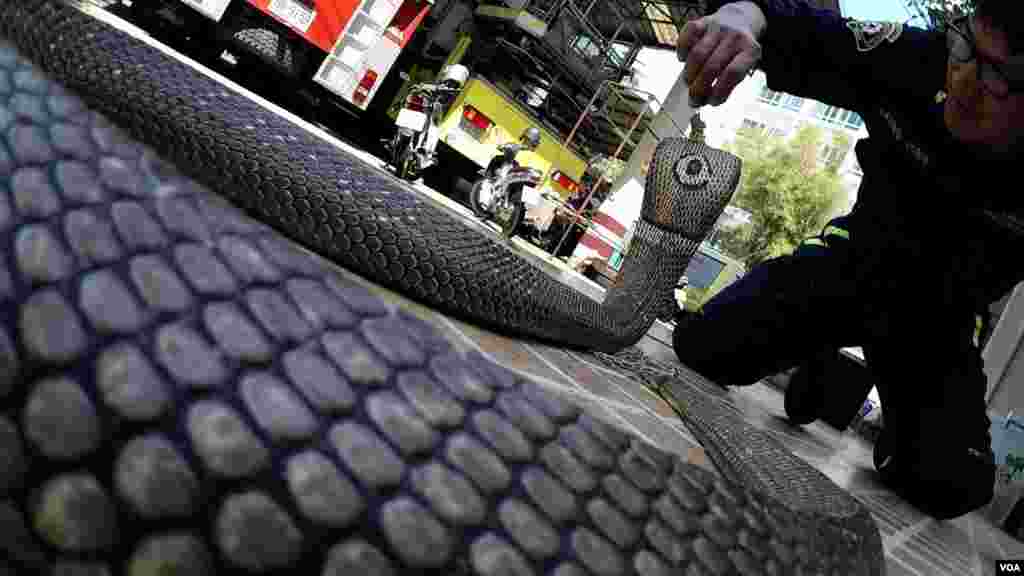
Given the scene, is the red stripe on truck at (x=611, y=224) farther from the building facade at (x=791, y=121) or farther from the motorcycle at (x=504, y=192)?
the building facade at (x=791, y=121)

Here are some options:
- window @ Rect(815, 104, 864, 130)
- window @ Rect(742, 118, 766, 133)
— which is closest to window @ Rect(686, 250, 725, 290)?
window @ Rect(742, 118, 766, 133)

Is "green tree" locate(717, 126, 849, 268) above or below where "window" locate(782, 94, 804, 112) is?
below

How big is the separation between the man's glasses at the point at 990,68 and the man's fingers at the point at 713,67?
488mm

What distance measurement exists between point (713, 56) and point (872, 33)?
2.62 ft

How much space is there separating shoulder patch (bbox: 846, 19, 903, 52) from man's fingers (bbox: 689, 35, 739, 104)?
2.26ft

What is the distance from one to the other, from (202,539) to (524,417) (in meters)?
0.14

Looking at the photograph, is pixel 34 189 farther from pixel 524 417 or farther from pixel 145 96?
pixel 145 96

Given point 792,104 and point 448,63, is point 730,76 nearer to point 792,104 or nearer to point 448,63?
point 448,63

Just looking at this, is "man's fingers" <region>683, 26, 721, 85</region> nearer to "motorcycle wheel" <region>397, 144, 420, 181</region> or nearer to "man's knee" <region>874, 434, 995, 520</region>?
"man's knee" <region>874, 434, 995, 520</region>

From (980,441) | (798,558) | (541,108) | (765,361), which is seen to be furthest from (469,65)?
(798,558)

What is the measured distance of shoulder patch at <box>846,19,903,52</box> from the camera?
181 centimetres

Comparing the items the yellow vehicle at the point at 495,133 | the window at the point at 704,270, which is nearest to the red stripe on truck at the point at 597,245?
the yellow vehicle at the point at 495,133

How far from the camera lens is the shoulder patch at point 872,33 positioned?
181 centimetres

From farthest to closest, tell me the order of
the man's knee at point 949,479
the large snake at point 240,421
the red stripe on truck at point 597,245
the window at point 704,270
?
the window at point 704,270
the red stripe on truck at point 597,245
the man's knee at point 949,479
the large snake at point 240,421
